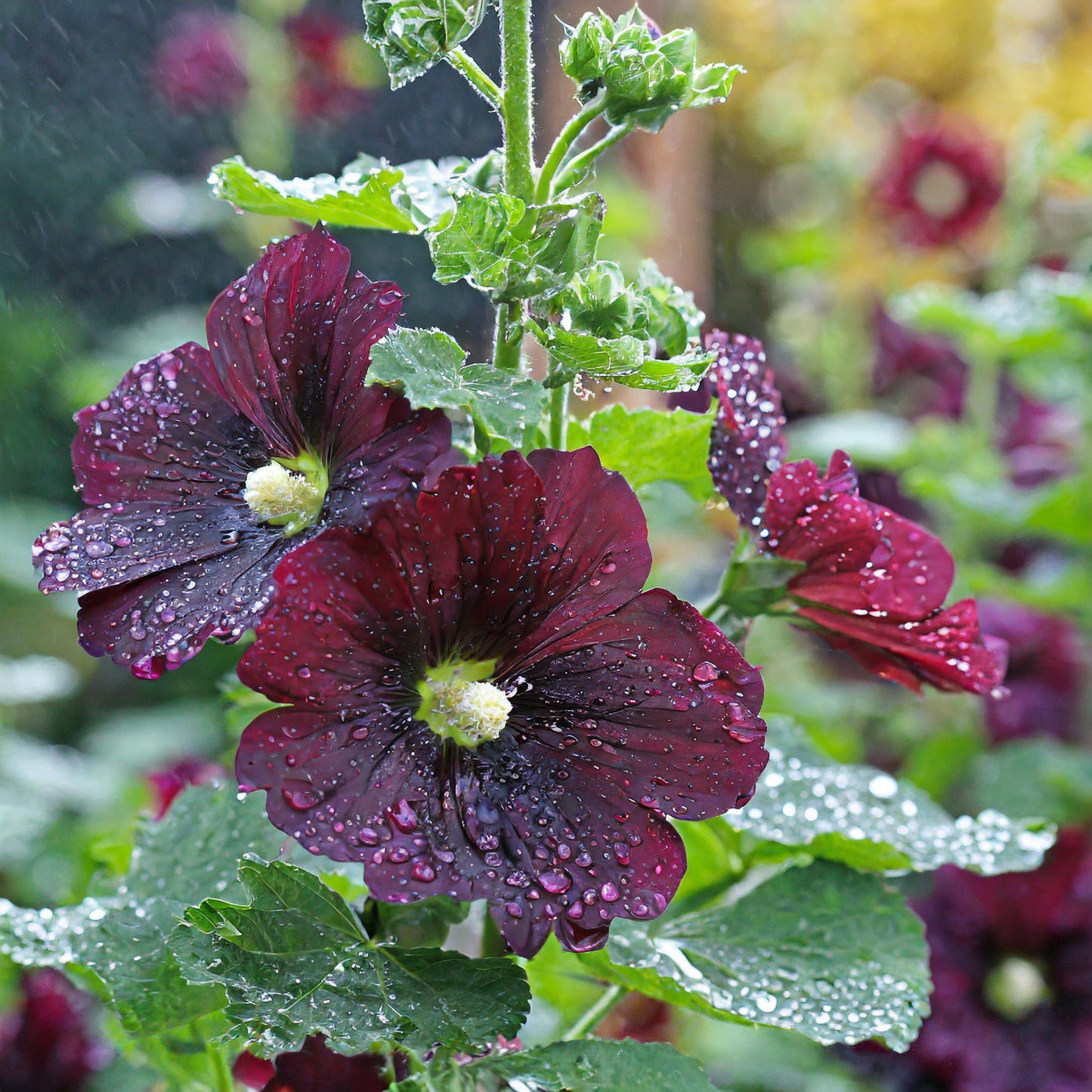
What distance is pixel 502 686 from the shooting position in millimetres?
485

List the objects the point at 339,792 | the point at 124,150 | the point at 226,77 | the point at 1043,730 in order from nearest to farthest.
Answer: the point at 339,792 → the point at 1043,730 → the point at 226,77 → the point at 124,150

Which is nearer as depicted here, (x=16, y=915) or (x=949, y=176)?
(x=16, y=915)

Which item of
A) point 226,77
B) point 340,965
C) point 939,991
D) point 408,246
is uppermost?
point 226,77

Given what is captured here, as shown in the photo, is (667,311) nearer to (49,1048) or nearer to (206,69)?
(49,1048)

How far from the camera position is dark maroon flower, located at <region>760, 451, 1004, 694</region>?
1.80 ft

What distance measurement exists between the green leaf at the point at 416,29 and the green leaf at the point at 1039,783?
1.37m

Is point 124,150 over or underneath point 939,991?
over

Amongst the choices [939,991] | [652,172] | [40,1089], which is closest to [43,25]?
[652,172]

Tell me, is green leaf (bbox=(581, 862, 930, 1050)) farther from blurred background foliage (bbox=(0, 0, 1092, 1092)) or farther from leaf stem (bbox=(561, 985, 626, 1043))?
blurred background foliage (bbox=(0, 0, 1092, 1092))

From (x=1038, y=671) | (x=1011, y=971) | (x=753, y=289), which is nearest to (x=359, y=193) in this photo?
(x=1011, y=971)

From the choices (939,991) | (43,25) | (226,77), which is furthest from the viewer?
(43,25)

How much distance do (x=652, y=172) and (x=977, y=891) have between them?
2140mm

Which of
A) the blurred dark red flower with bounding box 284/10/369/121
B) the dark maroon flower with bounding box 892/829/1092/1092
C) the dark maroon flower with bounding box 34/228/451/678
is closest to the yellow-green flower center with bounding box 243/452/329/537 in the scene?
the dark maroon flower with bounding box 34/228/451/678

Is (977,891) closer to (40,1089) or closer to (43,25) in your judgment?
(40,1089)
